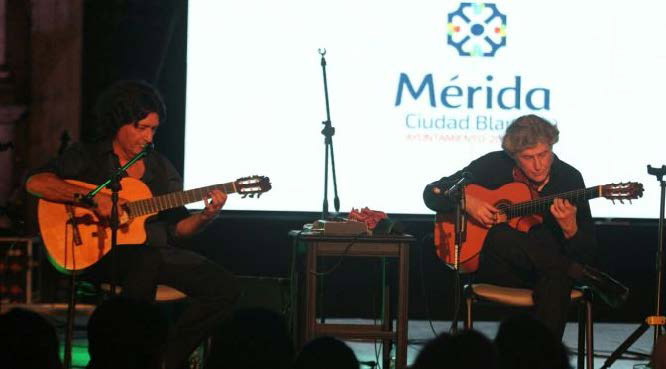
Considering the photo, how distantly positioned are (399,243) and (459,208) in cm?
40

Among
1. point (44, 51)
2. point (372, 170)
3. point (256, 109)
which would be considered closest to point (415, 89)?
point (372, 170)

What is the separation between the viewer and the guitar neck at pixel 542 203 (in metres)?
4.68

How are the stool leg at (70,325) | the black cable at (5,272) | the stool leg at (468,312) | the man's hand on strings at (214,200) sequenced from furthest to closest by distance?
1. the black cable at (5,272)
2. the man's hand on strings at (214,200)
3. the stool leg at (468,312)
4. the stool leg at (70,325)

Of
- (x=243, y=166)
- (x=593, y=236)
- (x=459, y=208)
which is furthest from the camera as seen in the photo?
(x=243, y=166)

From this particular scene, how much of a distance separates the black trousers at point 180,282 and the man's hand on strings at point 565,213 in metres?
1.58

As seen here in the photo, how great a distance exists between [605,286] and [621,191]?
469 mm

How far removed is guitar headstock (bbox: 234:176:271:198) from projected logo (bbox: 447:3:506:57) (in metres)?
2.00

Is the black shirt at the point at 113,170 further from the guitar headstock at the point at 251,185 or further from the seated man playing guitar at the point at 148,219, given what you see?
the guitar headstock at the point at 251,185

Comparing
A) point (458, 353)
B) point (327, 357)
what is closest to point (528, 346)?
point (458, 353)

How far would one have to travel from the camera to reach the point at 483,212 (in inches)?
191

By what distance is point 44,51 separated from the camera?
667 centimetres

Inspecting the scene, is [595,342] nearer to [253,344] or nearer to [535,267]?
[535,267]

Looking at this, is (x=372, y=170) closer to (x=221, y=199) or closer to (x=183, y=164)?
(x=183, y=164)

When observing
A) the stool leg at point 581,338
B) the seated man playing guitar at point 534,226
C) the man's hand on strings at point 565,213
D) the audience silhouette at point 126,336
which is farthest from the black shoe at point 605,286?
the audience silhouette at point 126,336
